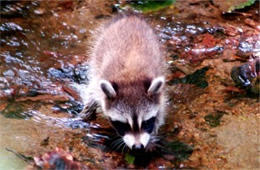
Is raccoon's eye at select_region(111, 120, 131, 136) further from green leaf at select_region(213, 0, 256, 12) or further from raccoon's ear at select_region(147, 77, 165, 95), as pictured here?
green leaf at select_region(213, 0, 256, 12)

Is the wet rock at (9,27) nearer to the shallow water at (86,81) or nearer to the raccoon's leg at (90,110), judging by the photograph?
the shallow water at (86,81)

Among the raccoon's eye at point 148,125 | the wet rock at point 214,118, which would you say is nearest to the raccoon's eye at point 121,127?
the raccoon's eye at point 148,125

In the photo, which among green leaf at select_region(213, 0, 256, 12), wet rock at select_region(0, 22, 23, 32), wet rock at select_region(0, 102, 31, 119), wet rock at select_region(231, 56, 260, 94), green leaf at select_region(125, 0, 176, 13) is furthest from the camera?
green leaf at select_region(125, 0, 176, 13)

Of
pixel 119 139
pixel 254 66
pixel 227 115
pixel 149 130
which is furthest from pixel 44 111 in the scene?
pixel 254 66

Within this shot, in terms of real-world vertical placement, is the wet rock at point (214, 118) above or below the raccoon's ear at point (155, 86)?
below

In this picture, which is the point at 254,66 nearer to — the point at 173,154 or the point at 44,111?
the point at 173,154

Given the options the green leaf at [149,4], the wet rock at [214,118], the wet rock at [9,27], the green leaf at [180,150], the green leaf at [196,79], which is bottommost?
the green leaf at [180,150]

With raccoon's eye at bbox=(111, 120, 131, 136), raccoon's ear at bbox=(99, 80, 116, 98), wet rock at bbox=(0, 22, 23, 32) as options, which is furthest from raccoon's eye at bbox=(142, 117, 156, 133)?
wet rock at bbox=(0, 22, 23, 32)

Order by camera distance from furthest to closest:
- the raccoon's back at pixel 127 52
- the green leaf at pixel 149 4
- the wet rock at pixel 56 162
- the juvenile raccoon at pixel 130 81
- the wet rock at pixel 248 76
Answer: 1. the green leaf at pixel 149 4
2. the wet rock at pixel 248 76
3. the raccoon's back at pixel 127 52
4. the juvenile raccoon at pixel 130 81
5. the wet rock at pixel 56 162

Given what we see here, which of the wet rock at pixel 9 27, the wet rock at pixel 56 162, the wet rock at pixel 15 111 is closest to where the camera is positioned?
the wet rock at pixel 56 162
